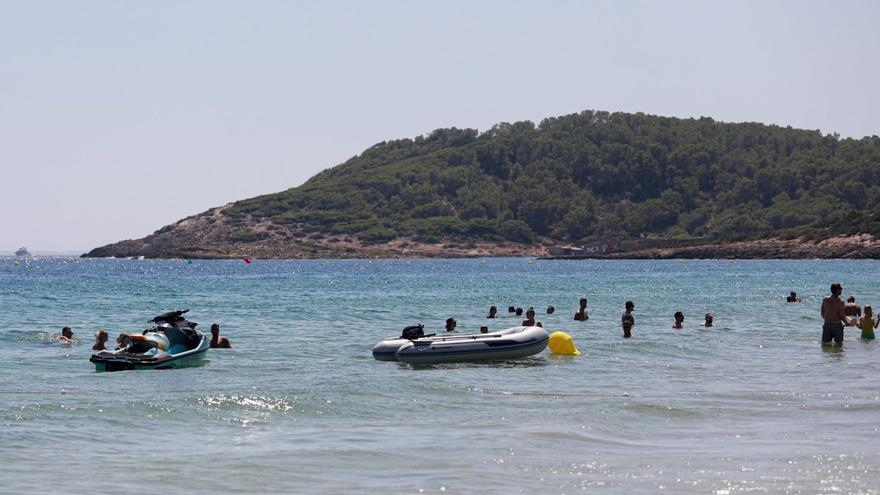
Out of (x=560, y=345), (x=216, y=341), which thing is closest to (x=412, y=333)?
(x=560, y=345)

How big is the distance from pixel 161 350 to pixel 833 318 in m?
14.0

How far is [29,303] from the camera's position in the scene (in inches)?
1871

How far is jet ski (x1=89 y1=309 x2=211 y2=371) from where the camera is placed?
69.6 ft

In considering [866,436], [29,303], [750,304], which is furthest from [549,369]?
[29,303]

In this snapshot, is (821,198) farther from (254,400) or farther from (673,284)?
(254,400)

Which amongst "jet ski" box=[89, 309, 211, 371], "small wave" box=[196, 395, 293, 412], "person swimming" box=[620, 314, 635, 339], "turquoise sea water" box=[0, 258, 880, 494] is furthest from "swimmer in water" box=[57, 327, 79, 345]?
"person swimming" box=[620, 314, 635, 339]

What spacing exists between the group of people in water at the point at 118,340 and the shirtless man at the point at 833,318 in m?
13.3

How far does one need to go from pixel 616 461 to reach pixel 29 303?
40133 millimetres

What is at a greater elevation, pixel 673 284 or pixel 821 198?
pixel 821 198

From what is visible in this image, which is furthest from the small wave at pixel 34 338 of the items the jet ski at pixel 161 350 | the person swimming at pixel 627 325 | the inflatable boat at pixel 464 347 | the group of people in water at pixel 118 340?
the person swimming at pixel 627 325

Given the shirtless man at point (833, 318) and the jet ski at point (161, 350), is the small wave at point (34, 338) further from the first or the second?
the shirtless man at point (833, 318)

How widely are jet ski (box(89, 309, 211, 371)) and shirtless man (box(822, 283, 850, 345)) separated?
13.1 m

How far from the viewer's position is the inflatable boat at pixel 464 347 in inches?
872

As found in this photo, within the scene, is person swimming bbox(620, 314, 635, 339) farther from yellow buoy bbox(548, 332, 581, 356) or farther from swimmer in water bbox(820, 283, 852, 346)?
swimmer in water bbox(820, 283, 852, 346)
